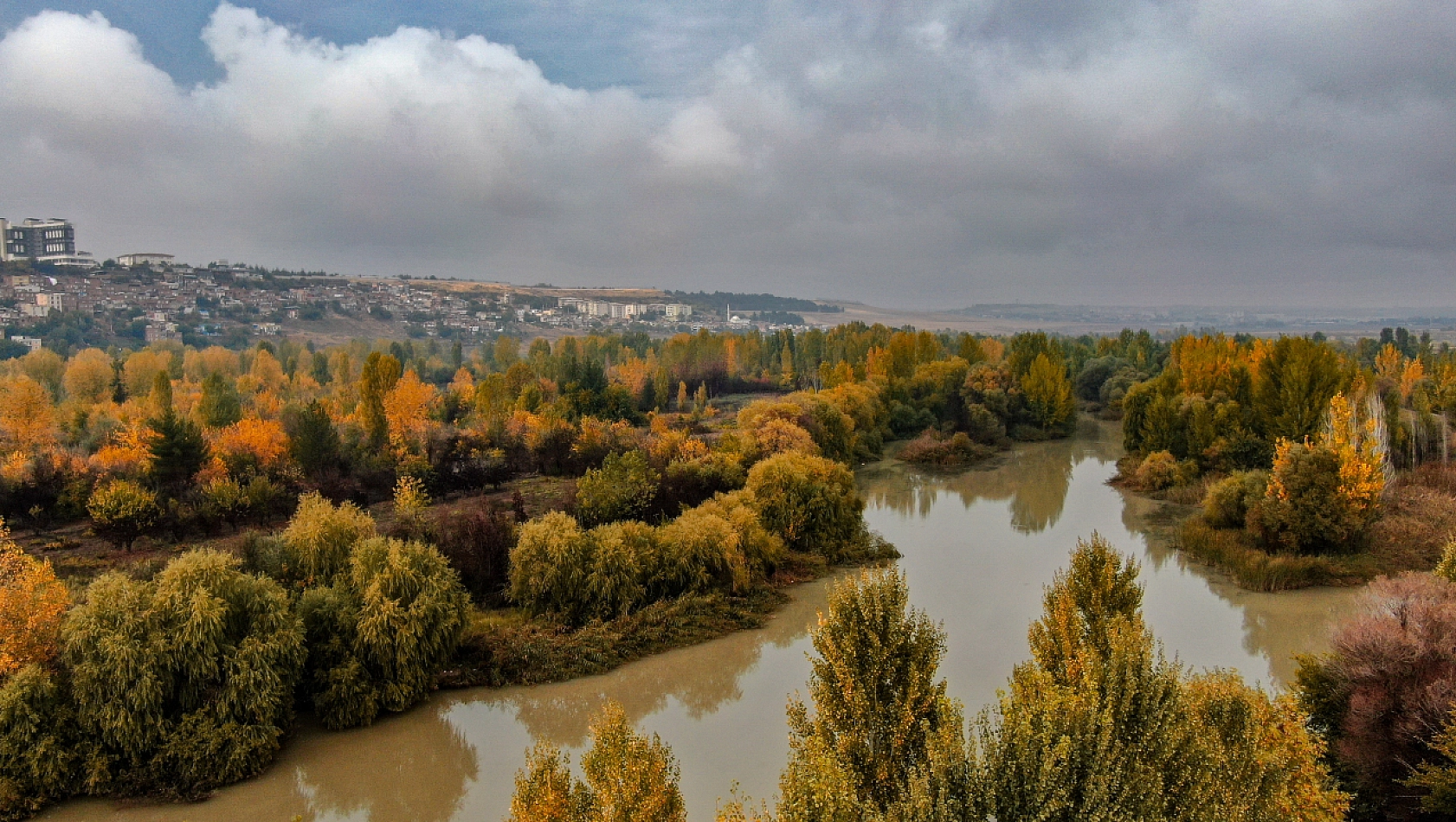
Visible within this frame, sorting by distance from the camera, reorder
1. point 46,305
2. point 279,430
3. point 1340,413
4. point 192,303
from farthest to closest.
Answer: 1. point 192,303
2. point 46,305
3. point 279,430
4. point 1340,413

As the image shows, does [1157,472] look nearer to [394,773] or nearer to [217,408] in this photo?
[394,773]

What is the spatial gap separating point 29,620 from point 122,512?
1248 centimetres

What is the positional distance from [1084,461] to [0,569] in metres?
53.0

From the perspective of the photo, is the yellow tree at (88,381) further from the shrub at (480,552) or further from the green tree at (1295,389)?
the green tree at (1295,389)

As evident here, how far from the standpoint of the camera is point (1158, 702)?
9.98 metres

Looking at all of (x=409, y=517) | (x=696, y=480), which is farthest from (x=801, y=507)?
(x=409, y=517)

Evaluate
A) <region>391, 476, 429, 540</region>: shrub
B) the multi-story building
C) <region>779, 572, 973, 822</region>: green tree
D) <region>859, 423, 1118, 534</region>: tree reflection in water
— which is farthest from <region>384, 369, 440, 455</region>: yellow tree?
the multi-story building

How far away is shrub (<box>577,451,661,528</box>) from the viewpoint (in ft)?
95.5

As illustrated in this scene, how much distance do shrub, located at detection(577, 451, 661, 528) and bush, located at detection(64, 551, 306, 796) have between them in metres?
12.6

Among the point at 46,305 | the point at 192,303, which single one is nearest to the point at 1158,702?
the point at 46,305

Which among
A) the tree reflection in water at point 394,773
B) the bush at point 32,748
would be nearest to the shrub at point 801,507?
the tree reflection in water at point 394,773

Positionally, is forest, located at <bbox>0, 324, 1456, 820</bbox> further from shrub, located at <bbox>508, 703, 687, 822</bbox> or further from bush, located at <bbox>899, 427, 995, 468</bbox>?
bush, located at <bbox>899, 427, 995, 468</bbox>

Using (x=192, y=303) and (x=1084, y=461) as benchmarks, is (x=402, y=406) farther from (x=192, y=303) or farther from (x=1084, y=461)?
(x=192, y=303)

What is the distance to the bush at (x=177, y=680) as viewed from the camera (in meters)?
15.3
